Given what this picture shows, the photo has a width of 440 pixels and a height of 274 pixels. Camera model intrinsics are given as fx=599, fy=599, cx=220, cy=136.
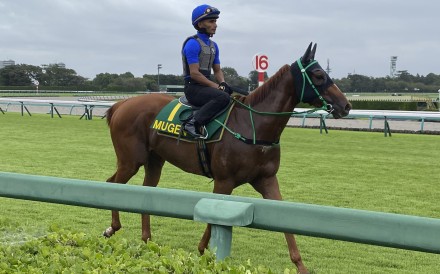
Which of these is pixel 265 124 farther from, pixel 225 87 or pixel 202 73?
pixel 202 73

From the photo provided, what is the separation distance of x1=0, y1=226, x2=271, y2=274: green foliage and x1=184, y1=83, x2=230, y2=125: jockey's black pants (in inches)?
83.7

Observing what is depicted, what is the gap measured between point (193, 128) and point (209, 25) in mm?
902

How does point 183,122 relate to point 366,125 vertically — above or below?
above

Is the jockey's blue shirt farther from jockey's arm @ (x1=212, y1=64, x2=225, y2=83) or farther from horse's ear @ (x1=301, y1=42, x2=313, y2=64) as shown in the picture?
horse's ear @ (x1=301, y1=42, x2=313, y2=64)

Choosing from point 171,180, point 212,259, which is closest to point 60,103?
point 171,180

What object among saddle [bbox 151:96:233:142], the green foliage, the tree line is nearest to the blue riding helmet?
saddle [bbox 151:96:233:142]

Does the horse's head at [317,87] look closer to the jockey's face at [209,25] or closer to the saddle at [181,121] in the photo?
the saddle at [181,121]

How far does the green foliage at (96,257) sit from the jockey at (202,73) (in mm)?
2155

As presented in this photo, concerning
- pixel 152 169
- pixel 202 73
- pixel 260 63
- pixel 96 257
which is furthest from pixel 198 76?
pixel 260 63

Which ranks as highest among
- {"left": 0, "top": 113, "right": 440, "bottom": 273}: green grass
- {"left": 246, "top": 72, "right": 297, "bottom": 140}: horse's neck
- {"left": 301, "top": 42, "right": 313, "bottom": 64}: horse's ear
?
{"left": 301, "top": 42, "right": 313, "bottom": 64}: horse's ear

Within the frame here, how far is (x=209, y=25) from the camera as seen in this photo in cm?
517

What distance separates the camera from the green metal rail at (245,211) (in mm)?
2031

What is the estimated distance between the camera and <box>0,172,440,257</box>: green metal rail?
203 centimetres

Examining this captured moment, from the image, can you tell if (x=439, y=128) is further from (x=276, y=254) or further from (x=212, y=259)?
(x=212, y=259)
